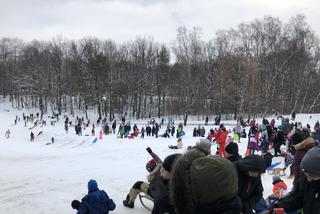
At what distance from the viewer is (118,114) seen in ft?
210

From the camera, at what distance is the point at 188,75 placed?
157 feet

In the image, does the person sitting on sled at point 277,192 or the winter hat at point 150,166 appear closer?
the person sitting on sled at point 277,192

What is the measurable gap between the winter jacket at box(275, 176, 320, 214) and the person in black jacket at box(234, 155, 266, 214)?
867 mm

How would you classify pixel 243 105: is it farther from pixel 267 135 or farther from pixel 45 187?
pixel 45 187

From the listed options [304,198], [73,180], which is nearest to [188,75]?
[73,180]

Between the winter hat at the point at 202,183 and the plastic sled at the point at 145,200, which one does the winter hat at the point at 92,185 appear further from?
the winter hat at the point at 202,183

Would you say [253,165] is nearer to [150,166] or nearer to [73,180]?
[150,166]

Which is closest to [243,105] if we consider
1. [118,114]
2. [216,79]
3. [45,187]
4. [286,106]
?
[216,79]

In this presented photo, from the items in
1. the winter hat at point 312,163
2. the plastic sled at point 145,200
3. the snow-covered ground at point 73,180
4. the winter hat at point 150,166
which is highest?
the winter hat at point 312,163

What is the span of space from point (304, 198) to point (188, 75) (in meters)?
44.5

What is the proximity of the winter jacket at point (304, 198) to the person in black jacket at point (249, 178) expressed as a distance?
2.84 feet

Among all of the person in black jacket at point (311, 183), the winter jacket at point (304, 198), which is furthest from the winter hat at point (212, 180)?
the winter jacket at point (304, 198)

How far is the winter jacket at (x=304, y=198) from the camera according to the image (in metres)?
3.51

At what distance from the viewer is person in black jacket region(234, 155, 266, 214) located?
4773 mm
